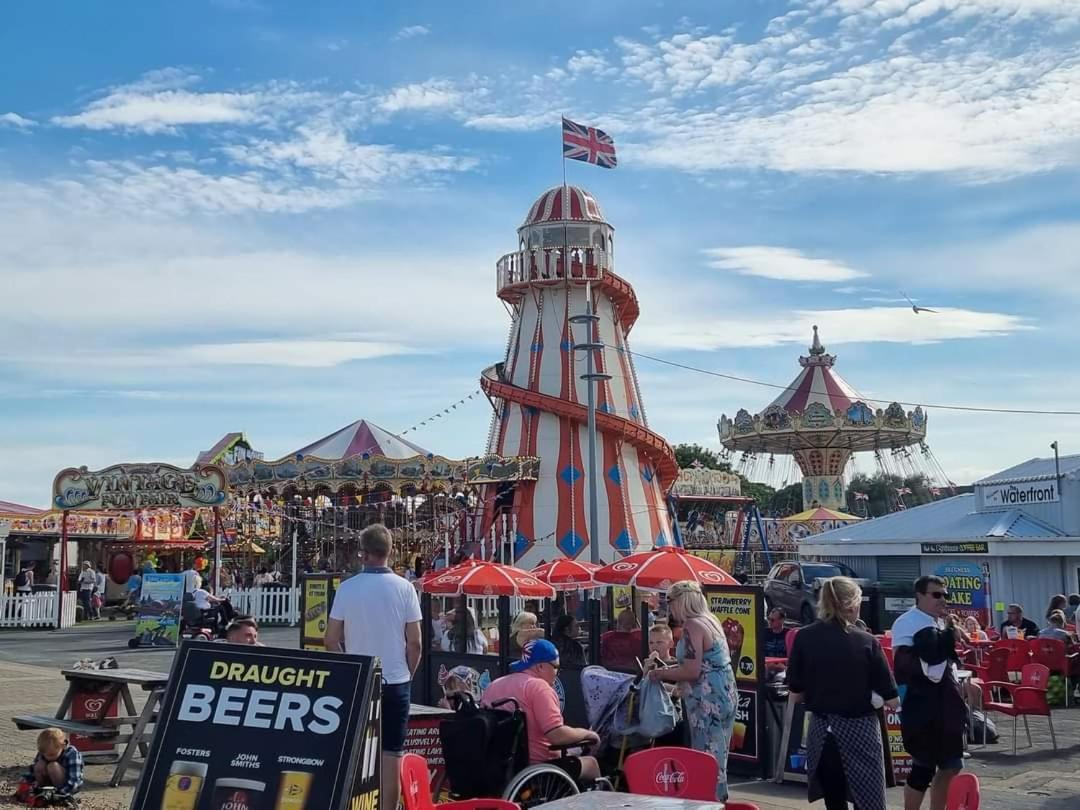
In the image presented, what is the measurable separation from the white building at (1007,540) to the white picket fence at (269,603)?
13824 mm

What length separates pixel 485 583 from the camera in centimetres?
1438

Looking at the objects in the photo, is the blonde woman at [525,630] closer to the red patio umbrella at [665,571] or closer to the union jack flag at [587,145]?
the red patio umbrella at [665,571]

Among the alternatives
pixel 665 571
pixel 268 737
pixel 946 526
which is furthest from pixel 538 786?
pixel 946 526

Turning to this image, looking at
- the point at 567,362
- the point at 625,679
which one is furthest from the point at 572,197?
the point at 625,679

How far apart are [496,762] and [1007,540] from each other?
1600 centimetres

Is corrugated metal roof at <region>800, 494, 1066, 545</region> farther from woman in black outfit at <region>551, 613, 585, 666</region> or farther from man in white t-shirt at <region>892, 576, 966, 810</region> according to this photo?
man in white t-shirt at <region>892, 576, 966, 810</region>

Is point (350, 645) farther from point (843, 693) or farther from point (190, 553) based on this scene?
point (190, 553)

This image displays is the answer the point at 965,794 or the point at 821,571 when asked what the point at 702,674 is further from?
the point at 821,571

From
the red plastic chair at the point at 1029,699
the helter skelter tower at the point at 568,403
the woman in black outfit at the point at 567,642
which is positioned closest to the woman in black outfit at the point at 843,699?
the red plastic chair at the point at 1029,699

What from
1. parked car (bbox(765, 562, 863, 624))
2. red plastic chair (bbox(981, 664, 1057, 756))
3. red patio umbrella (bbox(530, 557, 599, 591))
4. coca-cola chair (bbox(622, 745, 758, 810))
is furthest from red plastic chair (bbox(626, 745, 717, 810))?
parked car (bbox(765, 562, 863, 624))

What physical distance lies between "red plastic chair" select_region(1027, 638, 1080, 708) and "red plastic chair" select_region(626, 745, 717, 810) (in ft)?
31.2

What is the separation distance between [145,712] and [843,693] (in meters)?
5.62

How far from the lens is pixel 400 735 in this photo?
6.21 metres

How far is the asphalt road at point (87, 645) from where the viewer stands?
19.4 m
